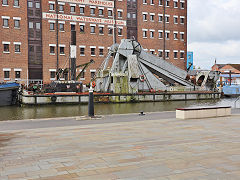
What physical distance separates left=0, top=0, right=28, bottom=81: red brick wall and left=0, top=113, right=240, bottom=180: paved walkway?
37.9 metres

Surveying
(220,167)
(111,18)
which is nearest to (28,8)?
(111,18)

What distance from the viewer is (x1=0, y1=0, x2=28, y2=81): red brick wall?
144 ft

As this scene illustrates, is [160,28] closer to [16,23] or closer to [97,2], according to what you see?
[97,2]

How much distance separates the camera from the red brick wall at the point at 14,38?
144ft

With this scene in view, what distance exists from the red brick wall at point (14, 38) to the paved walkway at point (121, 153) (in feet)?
124

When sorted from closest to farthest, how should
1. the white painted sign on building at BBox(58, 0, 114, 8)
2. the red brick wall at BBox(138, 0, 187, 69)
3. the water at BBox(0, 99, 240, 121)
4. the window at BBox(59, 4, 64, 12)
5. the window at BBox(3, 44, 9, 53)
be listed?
the water at BBox(0, 99, 240, 121)
the window at BBox(3, 44, 9, 53)
the window at BBox(59, 4, 64, 12)
the white painted sign on building at BBox(58, 0, 114, 8)
the red brick wall at BBox(138, 0, 187, 69)

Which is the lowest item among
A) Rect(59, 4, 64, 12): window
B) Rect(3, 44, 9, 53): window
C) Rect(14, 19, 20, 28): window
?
Rect(3, 44, 9, 53): window

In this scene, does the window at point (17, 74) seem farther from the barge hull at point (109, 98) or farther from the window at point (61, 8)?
the window at point (61, 8)

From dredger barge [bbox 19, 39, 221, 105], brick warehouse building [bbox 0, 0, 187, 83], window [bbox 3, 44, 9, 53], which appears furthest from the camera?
brick warehouse building [bbox 0, 0, 187, 83]

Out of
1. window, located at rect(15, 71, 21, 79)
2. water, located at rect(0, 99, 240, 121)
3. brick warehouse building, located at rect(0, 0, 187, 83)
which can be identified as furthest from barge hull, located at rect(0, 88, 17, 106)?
window, located at rect(15, 71, 21, 79)

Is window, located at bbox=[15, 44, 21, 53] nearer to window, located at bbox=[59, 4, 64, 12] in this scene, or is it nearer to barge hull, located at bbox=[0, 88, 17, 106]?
window, located at bbox=[59, 4, 64, 12]

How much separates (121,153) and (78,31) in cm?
4474

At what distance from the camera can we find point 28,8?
46.0 m

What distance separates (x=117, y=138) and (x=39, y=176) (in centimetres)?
340
